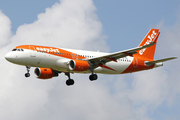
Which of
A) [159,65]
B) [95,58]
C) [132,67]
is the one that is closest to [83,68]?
[95,58]

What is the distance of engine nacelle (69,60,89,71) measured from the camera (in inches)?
2040

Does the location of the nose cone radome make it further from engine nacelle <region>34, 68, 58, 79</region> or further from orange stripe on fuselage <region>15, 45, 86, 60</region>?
engine nacelle <region>34, 68, 58, 79</region>

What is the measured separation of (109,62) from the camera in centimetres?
5741

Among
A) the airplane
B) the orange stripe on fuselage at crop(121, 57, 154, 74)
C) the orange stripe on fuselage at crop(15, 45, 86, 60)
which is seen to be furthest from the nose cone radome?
the orange stripe on fuselage at crop(121, 57, 154, 74)

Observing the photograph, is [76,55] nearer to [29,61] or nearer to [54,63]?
[54,63]

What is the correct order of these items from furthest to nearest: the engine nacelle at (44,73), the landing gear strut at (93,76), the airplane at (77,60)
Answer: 1. the engine nacelle at (44,73)
2. the landing gear strut at (93,76)
3. the airplane at (77,60)

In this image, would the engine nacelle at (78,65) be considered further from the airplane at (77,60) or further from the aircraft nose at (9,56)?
the aircraft nose at (9,56)

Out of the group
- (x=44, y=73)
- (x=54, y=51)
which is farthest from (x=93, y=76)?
(x=44, y=73)

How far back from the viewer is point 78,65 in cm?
5194

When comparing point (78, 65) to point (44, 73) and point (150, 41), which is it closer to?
point (44, 73)

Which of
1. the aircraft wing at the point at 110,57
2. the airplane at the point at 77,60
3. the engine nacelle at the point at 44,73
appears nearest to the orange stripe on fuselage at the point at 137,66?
the airplane at the point at 77,60

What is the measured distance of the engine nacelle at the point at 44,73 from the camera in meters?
57.6

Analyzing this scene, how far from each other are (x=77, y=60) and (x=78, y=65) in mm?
949

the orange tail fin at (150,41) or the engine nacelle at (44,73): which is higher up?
the orange tail fin at (150,41)
